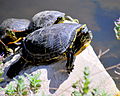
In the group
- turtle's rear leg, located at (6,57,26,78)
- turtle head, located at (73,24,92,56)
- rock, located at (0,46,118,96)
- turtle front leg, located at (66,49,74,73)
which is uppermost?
turtle head, located at (73,24,92,56)

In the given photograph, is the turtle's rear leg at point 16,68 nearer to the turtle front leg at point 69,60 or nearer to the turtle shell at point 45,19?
the turtle front leg at point 69,60

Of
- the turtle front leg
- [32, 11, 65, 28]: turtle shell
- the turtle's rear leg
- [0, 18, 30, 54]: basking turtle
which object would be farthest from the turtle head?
[0, 18, 30, 54]: basking turtle

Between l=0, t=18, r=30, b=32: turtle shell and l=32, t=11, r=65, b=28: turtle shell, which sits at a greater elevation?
l=32, t=11, r=65, b=28: turtle shell

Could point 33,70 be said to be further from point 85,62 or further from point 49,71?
point 85,62

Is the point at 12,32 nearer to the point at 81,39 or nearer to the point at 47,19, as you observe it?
the point at 47,19

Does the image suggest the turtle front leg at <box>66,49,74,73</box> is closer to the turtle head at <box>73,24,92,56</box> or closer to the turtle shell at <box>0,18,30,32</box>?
the turtle head at <box>73,24,92,56</box>

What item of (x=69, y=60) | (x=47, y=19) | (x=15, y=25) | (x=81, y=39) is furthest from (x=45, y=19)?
(x=69, y=60)

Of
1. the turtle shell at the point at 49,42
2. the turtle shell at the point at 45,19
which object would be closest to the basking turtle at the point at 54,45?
the turtle shell at the point at 49,42

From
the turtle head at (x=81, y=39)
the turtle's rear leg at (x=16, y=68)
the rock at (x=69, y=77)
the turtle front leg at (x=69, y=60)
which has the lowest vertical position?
the turtle's rear leg at (x=16, y=68)
